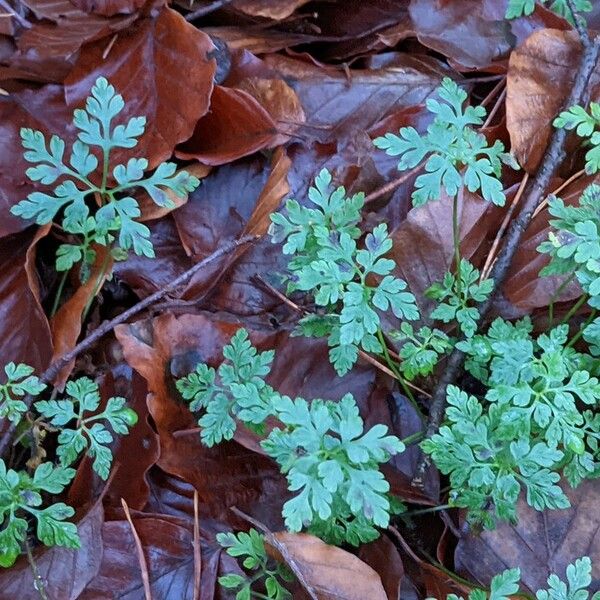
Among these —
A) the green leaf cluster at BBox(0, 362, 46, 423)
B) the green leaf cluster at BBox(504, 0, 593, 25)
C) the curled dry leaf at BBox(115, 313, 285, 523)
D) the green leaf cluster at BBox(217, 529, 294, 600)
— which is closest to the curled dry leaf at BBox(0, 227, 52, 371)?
the green leaf cluster at BBox(0, 362, 46, 423)

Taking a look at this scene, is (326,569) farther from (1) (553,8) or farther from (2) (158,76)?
(1) (553,8)

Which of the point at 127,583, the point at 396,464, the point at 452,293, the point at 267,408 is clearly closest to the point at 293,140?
the point at 452,293

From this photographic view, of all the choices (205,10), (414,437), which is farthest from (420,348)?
(205,10)

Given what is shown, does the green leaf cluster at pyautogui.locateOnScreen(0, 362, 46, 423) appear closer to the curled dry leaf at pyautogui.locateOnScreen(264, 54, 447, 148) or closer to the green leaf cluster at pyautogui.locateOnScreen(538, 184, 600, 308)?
the curled dry leaf at pyautogui.locateOnScreen(264, 54, 447, 148)

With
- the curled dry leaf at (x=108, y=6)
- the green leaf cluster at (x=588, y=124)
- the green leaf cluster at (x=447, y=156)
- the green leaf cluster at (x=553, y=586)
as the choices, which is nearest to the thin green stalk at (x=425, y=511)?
the green leaf cluster at (x=553, y=586)

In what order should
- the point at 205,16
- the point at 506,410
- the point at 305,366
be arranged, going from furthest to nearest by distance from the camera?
the point at 205,16 < the point at 305,366 < the point at 506,410

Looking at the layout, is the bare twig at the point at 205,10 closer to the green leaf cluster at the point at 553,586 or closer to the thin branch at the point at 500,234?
the thin branch at the point at 500,234

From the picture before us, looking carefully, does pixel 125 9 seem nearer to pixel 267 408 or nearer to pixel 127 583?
pixel 267 408

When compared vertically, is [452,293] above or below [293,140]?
below
